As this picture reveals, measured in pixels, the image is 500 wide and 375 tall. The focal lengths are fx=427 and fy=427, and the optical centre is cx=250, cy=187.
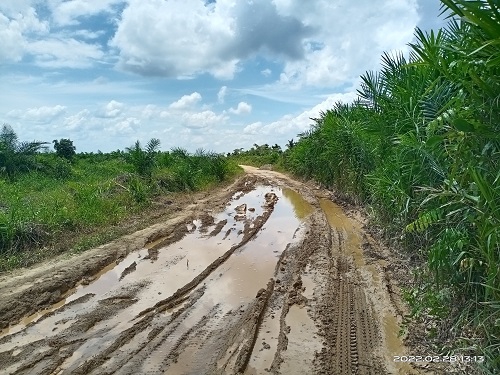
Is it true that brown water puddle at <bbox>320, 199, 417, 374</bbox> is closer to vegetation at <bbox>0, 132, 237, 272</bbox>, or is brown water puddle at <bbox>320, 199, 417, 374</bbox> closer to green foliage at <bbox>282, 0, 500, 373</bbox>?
green foliage at <bbox>282, 0, 500, 373</bbox>

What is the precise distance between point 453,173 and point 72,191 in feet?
37.7

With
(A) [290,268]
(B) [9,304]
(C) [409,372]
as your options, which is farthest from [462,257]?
(B) [9,304]

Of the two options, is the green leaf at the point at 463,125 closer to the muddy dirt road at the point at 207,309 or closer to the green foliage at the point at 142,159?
the muddy dirt road at the point at 207,309

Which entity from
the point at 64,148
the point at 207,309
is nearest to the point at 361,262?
the point at 207,309

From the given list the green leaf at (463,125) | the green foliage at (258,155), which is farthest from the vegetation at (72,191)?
the green foliage at (258,155)

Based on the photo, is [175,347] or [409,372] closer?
[409,372]

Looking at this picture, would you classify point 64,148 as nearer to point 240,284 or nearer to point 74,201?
point 74,201

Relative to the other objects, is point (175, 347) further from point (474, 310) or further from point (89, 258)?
point (89, 258)

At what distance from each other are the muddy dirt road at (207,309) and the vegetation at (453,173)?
2.26 feet

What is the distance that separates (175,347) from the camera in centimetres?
434

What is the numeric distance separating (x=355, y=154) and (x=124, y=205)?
658 cm

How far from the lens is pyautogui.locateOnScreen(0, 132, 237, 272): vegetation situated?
25.5ft
